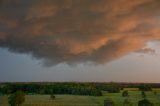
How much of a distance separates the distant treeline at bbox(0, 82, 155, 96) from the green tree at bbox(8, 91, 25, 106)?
89 millimetres

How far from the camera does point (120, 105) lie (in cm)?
451

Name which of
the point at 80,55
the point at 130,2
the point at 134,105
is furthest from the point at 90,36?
the point at 134,105

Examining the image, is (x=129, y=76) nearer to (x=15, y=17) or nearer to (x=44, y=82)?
(x=44, y=82)

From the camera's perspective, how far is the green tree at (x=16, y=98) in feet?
14.7

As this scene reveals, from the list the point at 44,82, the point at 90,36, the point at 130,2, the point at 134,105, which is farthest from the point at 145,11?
the point at 44,82

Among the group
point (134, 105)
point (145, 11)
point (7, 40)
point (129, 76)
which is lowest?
point (134, 105)

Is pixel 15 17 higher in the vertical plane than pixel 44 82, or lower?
higher

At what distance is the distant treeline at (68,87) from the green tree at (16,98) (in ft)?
0.29

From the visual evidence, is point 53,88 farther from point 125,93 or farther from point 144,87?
point 144,87

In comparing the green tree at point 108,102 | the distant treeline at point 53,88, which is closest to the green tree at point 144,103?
the green tree at point 108,102

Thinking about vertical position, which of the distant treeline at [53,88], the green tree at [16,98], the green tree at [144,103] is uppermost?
the distant treeline at [53,88]

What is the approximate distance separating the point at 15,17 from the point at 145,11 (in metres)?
1.36

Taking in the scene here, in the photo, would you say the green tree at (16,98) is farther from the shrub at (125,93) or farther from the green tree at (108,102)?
the shrub at (125,93)

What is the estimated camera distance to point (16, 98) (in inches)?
177
